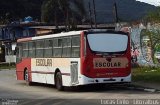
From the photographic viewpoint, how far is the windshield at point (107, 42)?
21859 millimetres

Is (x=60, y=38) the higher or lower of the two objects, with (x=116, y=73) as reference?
higher

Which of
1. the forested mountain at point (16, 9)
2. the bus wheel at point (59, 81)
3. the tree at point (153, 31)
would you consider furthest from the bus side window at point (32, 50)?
the forested mountain at point (16, 9)

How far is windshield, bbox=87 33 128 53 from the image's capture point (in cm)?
2186

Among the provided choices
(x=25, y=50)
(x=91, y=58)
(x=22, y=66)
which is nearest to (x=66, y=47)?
(x=91, y=58)

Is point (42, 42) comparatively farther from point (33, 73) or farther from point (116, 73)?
point (116, 73)

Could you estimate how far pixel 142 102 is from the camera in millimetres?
16688

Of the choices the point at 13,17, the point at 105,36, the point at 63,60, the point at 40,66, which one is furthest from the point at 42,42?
the point at 13,17

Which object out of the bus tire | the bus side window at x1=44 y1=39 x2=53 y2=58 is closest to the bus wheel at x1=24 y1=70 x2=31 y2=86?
the bus tire

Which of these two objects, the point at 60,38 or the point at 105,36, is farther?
the point at 60,38

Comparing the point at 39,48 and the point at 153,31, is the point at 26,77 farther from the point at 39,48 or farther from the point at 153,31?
the point at 153,31

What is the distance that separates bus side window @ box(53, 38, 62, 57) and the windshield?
233 cm

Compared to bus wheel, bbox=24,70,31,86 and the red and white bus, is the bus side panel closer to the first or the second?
bus wheel, bbox=24,70,31,86

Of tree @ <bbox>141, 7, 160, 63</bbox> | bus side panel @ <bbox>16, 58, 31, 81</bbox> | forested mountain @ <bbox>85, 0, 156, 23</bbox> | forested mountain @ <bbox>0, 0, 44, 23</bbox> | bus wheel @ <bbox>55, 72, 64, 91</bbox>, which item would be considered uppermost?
forested mountain @ <bbox>0, 0, 44, 23</bbox>

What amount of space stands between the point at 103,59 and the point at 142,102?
5328 mm
